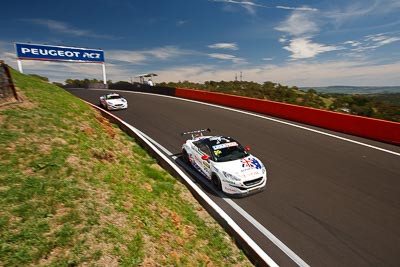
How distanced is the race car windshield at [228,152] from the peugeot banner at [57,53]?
37807 mm

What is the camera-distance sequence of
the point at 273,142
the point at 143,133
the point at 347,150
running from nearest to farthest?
1. the point at 347,150
2. the point at 273,142
3. the point at 143,133

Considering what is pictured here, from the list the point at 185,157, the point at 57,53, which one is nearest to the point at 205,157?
the point at 185,157

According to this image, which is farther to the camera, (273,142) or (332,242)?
(273,142)

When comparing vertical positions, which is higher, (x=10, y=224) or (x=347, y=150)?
(x=10, y=224)

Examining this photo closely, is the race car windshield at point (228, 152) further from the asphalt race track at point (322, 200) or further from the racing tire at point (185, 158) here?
the racing tire at point (185, 158)

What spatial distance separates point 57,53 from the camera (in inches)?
1430

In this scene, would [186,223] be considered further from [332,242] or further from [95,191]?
[332,242]

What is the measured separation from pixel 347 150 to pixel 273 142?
3.11 metres

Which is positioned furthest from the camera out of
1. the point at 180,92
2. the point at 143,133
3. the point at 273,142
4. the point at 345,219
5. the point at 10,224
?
the point at 180,92

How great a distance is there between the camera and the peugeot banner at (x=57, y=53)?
110ft

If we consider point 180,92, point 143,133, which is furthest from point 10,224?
point 180,92

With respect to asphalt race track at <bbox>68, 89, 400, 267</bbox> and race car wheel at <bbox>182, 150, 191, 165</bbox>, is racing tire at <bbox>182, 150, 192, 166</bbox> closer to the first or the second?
race car wheel at <bbox>182, 150, 191, 165</bbox>

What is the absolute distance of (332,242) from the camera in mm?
5312

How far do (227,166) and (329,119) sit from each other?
9009mm
